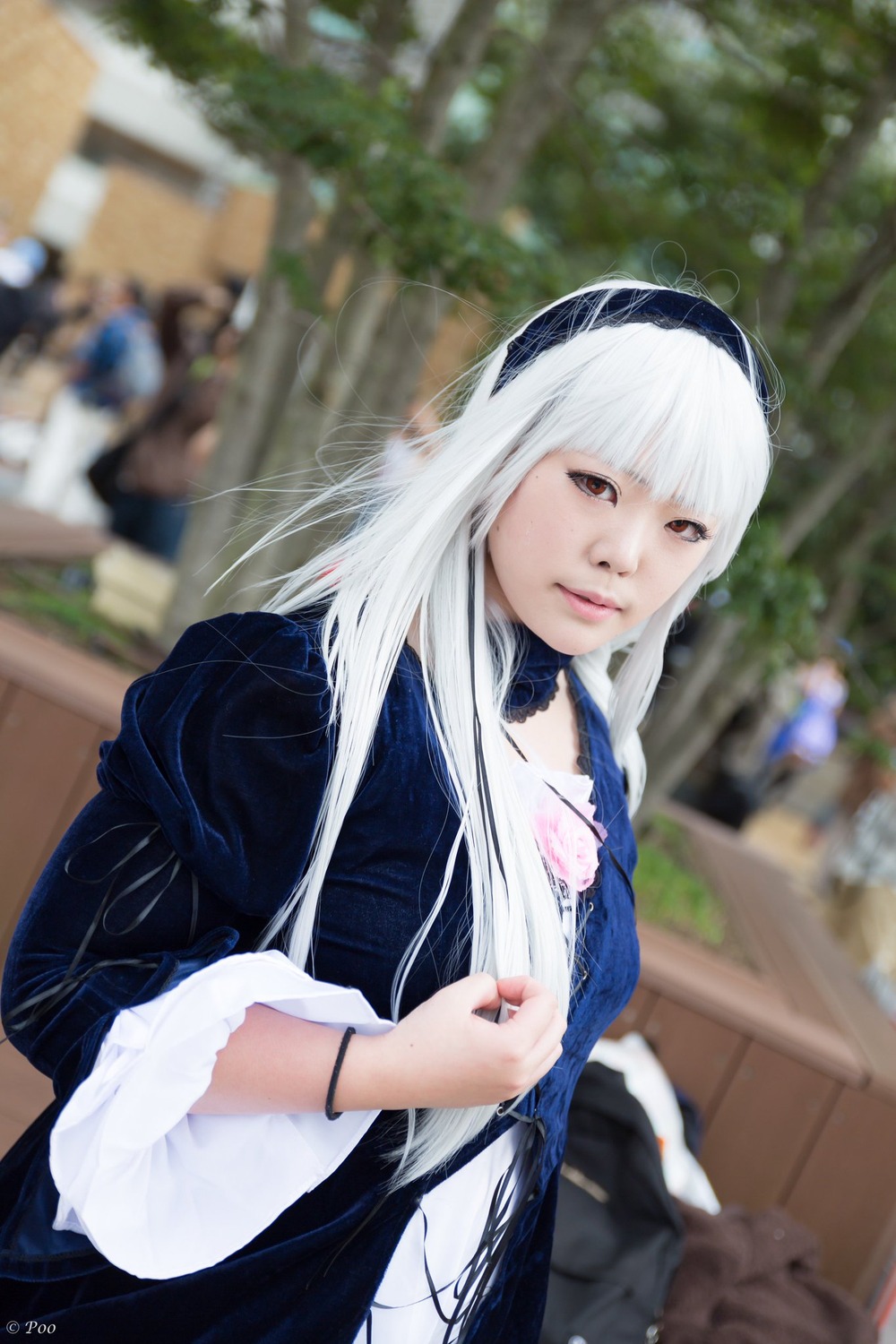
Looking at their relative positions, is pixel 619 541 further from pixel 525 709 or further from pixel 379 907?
pixel 379 907

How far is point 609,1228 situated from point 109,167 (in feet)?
58.6

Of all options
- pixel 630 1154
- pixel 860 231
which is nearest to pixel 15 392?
pixel 860 231

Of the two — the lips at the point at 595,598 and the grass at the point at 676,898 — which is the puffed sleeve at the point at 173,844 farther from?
the grass at the point at 676,898

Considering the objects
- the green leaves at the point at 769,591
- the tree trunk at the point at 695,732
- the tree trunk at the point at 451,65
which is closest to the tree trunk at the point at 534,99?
the tree trunk at the point at 451,65

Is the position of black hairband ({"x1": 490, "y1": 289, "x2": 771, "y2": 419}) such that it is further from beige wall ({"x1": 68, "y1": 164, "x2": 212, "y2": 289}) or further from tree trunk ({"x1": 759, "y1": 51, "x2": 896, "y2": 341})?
beige wall ({"x1": 68, "y1": 164, "x2": 212, "y2": 289})

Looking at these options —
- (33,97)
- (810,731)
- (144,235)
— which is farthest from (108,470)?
(144,235)

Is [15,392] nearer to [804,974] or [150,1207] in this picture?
[804,974]

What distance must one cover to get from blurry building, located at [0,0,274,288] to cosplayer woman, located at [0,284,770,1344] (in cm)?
335

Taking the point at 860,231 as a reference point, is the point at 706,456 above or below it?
below

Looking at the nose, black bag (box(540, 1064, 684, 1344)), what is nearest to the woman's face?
the nose

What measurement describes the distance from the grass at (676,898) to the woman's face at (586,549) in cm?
240

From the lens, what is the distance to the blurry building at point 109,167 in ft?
32.2

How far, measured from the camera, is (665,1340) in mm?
2178

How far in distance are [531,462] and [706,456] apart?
183 mm
